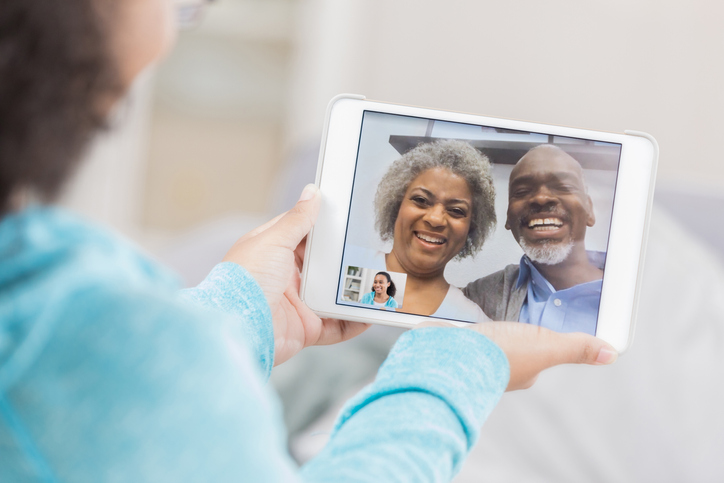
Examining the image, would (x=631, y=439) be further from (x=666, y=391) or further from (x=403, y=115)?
(x=403, y=115)

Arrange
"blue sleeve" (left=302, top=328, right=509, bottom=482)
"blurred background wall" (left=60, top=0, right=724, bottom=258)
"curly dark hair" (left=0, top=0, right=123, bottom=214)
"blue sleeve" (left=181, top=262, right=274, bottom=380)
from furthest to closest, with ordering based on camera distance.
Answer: "blurred background wall" (left=60, top=0, right=724, bottom=258), "blue sleeve" (left=181, top=262, right=274, bottom=380), "blue sleeve" (left=302, top=328, right=509, bottom=482), "curly dark hair" (left=0, top=0, right=123, bottom=214)

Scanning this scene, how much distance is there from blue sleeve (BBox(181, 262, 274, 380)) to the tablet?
0.21 feet

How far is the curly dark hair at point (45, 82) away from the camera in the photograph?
0.61 feet

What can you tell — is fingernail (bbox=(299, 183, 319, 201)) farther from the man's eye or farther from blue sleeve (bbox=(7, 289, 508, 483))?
blue sleeve (bbox=(7, 289, 508, 483))

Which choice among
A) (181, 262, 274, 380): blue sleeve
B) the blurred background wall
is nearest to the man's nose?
(181, 262, 274, 380): blue sleeve

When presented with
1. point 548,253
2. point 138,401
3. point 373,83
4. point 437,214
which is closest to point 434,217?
point 437,214

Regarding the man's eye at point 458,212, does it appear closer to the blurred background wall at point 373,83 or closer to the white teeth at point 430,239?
the white teeth at point 430,239

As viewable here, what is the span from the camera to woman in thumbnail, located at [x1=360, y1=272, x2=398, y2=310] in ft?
1.74

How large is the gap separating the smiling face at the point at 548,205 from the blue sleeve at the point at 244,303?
23 cm

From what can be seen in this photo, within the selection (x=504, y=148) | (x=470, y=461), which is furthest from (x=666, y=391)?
(x=504, y=148)

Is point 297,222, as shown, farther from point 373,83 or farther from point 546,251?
point 373,83

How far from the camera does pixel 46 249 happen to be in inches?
7.9

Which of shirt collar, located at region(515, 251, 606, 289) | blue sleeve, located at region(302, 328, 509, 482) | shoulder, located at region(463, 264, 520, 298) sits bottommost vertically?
blue sleeve, located at region(302, 328, 509, 482)

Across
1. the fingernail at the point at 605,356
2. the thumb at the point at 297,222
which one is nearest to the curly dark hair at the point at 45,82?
the thumb at the point at 297,222
